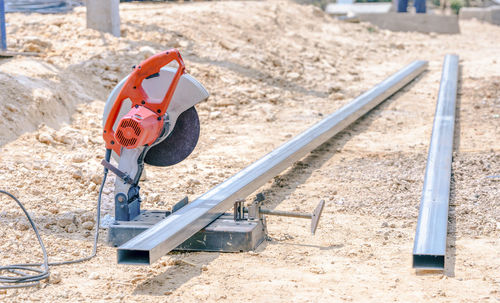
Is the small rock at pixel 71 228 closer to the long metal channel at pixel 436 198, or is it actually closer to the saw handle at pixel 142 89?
the saw handle at pixel 142 89

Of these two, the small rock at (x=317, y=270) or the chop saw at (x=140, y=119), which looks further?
the chop saw at (x=140, y=119)

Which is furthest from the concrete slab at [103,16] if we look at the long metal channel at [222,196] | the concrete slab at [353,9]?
the concrete slab at [353,9]

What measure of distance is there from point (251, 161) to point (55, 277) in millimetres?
2885

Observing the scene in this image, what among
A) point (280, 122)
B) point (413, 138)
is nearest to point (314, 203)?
point (413, 138)

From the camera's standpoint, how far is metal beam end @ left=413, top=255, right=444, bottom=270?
11.7 ft

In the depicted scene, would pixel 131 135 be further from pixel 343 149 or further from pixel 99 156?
pixel 343 149

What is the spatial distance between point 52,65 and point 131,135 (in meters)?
4.31

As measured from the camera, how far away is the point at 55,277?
3.62 metres

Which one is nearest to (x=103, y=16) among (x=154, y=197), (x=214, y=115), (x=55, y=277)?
(x=214, y=115)

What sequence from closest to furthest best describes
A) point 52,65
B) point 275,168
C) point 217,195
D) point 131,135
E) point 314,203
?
point 131,135 → point 217,195 → point 314,203 → point 275,168 → point 52,65

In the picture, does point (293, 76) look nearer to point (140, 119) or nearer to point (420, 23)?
point (140, 119)

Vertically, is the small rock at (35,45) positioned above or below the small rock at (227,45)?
below

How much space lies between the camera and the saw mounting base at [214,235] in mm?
4020

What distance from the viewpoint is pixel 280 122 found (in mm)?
7938
